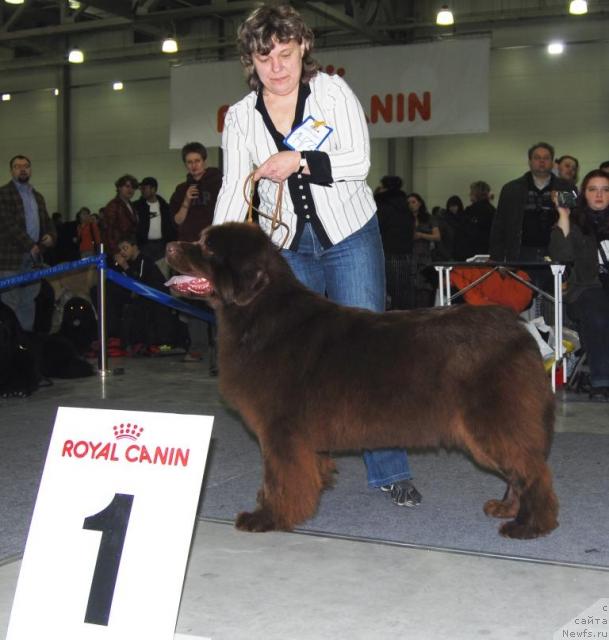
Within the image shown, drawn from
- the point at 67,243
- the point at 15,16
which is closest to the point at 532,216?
the point at 67,243

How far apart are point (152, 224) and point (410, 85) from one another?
13.3 feet

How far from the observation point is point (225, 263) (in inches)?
118

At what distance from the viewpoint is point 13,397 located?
6.32 m

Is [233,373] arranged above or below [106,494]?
above

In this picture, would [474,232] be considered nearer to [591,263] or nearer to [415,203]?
[415,203]

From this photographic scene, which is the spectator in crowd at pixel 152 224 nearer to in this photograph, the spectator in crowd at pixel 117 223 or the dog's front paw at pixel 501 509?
the spectator in crowd at pixel 117 223

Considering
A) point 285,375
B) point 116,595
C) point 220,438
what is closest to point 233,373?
point 285,375

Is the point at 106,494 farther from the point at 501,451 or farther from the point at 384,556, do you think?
the point at 501,451

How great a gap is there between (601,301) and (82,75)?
1755 centimetres

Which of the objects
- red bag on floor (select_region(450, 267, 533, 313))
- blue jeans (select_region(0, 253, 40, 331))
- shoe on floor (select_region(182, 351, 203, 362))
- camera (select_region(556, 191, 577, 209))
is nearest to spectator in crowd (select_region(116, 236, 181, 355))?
shoe on floor (select_region(182, 351, 203, 362))

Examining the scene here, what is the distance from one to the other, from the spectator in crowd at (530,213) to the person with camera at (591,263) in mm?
863

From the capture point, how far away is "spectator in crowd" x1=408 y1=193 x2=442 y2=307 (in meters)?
10.0

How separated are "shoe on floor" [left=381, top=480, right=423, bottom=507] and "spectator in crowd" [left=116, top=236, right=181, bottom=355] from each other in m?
5.79

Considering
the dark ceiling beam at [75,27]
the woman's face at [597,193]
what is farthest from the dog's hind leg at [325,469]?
the dark ceiling beam at [75,27]
